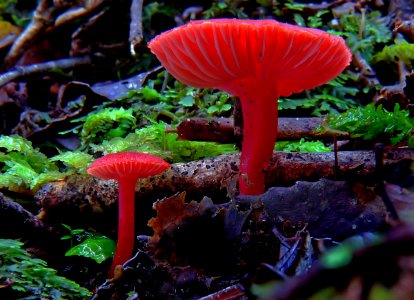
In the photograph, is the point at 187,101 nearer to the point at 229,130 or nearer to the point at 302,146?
the point at 229,130

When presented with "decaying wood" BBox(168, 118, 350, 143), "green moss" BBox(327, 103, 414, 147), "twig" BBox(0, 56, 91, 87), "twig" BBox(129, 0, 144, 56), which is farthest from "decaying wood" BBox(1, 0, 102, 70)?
"green moss" BBox(327, 103, 414, 147)

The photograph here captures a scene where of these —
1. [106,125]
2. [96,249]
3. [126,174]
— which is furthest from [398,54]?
[96,249]

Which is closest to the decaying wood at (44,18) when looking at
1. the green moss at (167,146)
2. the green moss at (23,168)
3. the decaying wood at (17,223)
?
the green moss at (23,168)

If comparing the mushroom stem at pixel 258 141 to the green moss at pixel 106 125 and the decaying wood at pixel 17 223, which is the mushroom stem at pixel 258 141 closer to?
the decaying wood at pixel 17 223

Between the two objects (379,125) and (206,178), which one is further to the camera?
(379,125)

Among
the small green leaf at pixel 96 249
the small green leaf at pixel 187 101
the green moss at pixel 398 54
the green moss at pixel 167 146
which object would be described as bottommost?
the small green leaf at pixel 96 249
